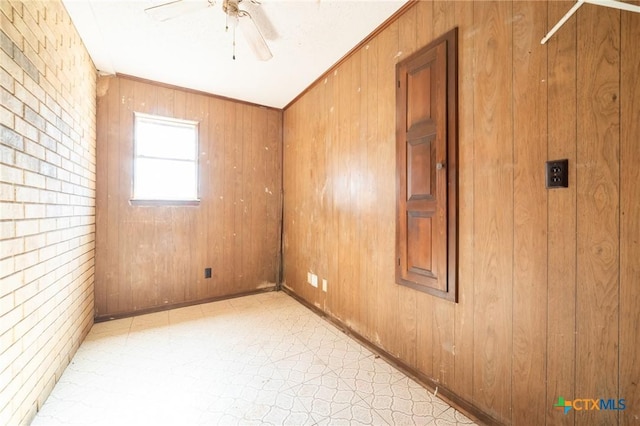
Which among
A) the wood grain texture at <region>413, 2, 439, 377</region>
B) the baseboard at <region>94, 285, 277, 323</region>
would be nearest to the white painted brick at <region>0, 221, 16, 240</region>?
the baseboard at <region>94, 285, 277, 323</region>

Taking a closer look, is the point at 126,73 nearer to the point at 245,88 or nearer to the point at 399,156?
the point at 245,88

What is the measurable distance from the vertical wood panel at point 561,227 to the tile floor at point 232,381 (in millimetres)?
576

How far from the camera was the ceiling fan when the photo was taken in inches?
62.3

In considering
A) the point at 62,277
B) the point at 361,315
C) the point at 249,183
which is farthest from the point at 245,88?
the point at 361,315

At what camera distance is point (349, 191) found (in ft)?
8.21

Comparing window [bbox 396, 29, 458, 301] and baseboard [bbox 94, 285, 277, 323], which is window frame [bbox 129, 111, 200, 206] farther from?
window [bbox 396, 29, 458, 301]

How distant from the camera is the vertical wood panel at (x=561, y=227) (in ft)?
3.81

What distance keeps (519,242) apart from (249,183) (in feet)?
9.96

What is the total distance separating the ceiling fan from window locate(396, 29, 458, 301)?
40.2 inches

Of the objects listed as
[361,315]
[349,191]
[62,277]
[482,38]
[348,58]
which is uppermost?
[348,58]

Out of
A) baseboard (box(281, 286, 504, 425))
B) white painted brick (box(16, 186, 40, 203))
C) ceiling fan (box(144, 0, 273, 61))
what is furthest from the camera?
ceiling fan (box(144, 0, 273, 61))

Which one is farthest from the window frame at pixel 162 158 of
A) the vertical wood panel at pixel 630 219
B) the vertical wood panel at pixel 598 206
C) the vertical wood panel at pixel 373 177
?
the vertical wood panel at pixel 630 219

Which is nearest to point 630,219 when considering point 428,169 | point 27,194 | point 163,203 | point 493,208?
point 493,208

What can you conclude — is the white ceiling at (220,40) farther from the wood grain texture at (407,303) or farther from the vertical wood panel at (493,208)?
the vertical wood panel at (493,208)
